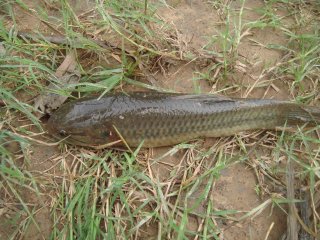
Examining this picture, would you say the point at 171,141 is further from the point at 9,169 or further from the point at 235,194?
the point at 9,169

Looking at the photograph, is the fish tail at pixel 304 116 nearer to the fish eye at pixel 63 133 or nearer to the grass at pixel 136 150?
the grass at pixel 136 150

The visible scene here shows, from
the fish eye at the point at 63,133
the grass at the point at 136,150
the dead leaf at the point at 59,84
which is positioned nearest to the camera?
the grass at the point at 136,150

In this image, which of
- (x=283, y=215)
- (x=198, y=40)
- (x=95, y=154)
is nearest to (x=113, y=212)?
(x=95, y=154)

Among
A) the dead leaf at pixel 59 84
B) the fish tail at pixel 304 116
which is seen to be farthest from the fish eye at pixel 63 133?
the fish tail at pixel 304 116

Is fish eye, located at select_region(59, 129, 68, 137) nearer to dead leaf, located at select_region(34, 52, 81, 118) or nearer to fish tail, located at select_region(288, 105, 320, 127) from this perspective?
dead leaf, located at select_region(34, 52, 81, 118)

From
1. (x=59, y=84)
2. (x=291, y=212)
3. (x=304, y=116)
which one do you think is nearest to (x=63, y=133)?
(x=59, y=84)

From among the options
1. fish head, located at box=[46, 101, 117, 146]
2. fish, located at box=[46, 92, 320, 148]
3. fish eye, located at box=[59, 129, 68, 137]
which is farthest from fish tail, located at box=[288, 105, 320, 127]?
fish eye, located at box=[59, 129, 68, 137]

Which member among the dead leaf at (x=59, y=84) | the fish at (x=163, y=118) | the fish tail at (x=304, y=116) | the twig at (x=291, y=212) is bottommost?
the twig at (x=291, y=212)
